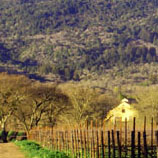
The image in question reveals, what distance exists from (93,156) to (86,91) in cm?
5351

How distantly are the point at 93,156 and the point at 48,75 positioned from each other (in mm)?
179237

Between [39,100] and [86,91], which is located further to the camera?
[86,91]

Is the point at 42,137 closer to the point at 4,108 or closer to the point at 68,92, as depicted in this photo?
the point at 4,108

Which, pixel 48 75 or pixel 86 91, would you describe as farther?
pixel 48 75

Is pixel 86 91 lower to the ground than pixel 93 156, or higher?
higher

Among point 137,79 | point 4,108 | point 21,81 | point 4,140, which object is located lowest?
point 4,140

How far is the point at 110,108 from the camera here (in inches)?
3135

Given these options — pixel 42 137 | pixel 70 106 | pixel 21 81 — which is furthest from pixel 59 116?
pixel 42 137

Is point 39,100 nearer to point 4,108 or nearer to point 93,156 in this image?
→ point 4,108

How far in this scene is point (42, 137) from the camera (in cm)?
3797

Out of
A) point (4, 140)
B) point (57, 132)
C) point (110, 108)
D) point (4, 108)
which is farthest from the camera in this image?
point (110, 108)

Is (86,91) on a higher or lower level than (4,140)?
higher

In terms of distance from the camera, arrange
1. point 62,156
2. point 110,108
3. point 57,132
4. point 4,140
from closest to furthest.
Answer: point 62,156, point 57,132, point 4,140, point 110,108

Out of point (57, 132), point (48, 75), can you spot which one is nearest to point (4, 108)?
point (57, 132)
